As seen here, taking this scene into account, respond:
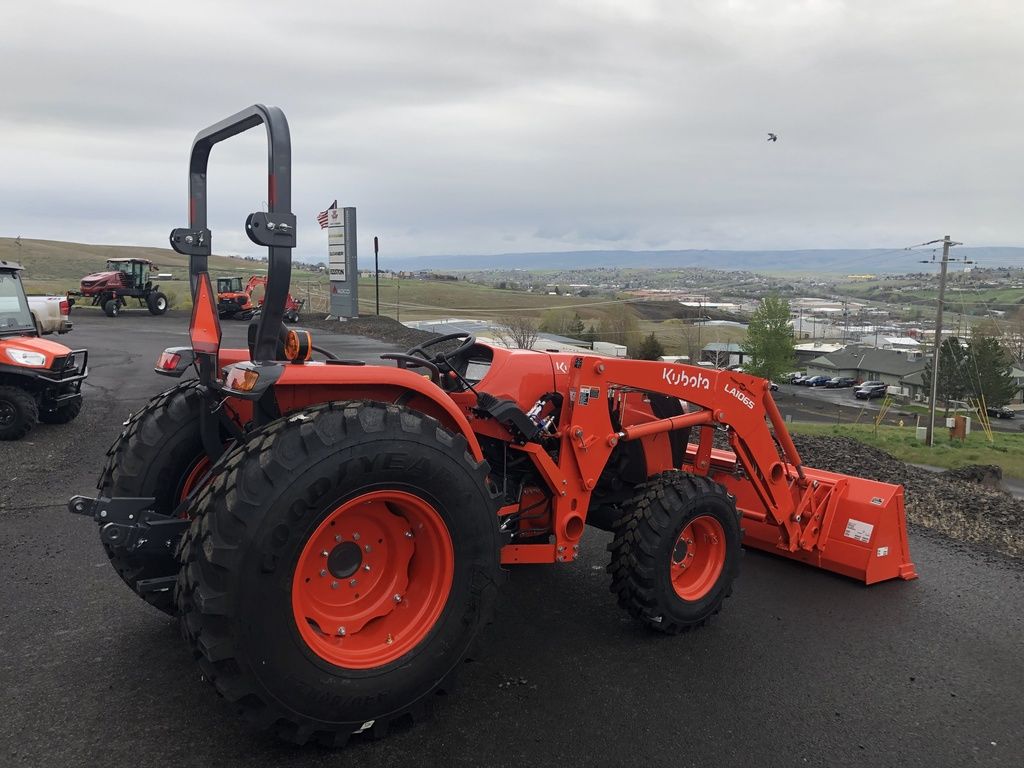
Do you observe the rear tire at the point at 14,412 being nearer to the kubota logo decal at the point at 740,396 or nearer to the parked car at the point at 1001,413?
the kubota logo decal at the point at 740,396

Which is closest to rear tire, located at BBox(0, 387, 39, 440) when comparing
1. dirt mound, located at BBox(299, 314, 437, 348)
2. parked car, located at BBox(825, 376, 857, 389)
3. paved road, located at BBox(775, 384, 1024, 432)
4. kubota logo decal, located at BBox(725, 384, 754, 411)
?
kubota logo decal, located at BBox(725, 384, 754, 411)

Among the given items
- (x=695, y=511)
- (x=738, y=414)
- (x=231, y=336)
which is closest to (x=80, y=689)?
(x=695, y=511)

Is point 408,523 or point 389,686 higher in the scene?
point 408,523

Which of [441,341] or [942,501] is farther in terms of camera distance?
[942,501]

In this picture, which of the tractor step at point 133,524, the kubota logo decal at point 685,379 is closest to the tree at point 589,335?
the kubota logo decal at point 685,379

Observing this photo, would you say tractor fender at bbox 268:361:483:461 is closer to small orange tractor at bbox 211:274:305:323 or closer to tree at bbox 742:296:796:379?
small orange tractor at bbox 211:274:305:323

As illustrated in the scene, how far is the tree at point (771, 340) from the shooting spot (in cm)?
6894

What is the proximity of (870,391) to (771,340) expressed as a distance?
10.5 meters

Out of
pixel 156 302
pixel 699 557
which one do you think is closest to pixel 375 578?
pixel 699 557

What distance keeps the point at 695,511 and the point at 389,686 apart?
2114 millimetres

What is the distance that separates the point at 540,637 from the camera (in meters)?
4.26

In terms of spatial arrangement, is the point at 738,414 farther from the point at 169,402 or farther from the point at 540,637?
the point at 169,402

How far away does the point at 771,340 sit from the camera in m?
68.9

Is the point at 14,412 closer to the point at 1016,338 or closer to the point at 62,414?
the point at 62,414
